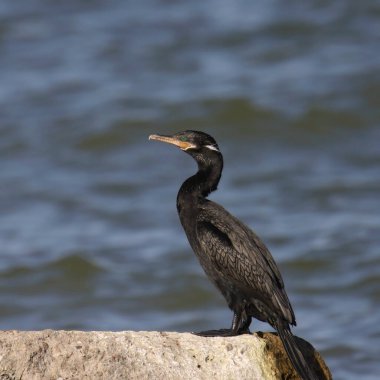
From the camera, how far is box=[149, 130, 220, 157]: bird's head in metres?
8.36

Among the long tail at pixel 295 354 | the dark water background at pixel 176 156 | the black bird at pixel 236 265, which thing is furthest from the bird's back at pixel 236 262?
the dark water background at pixel 176 156

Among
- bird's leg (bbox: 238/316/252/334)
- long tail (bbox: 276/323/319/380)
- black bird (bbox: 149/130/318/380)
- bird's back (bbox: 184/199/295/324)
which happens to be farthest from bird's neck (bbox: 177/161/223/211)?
long tail (bbox: 276/323/319/380)

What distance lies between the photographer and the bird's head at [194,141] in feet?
27.4

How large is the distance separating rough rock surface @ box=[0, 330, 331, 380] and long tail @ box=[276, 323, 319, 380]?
0.13 meters

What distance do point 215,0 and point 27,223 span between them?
7.81 metres

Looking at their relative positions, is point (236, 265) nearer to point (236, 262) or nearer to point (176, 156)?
point (236, 262)

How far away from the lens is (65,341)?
6.64m

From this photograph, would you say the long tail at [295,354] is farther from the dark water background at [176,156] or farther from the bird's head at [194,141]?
the dark water background at [176,156]

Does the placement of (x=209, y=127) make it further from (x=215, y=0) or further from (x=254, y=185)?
(x=215, y=0)

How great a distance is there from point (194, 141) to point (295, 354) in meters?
1.95

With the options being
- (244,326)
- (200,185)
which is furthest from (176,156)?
(244,326)

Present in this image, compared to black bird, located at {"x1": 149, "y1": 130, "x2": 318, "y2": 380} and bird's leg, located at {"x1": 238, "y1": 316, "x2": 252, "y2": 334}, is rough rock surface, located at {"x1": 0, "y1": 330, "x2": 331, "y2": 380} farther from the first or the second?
bird's leg, located at {"x1": 238, "y1": 316, "x2": 252, "y2": 334}

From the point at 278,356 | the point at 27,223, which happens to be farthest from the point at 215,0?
the point at 278,356

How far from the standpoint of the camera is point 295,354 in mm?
7090
